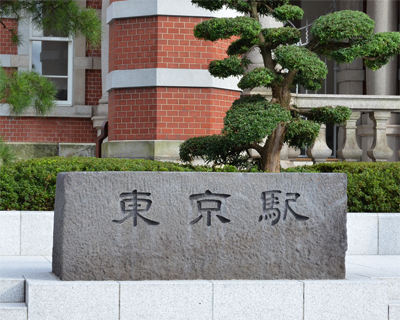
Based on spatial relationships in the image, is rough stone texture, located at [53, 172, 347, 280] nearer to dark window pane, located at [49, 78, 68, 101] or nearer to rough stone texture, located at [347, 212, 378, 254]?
rough stone texture, located at [347, 212, 378, 254]

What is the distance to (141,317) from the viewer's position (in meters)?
4.57

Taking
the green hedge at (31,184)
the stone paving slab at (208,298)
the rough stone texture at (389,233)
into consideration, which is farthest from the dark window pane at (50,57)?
the stone paving slab at (208,298)

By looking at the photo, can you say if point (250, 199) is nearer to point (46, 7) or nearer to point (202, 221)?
point (202, 221)

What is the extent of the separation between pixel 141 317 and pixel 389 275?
2.14 metres

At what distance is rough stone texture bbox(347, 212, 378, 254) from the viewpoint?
21.9ft

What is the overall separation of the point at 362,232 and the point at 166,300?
2912 mm

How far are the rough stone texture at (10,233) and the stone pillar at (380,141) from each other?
516 centimetres

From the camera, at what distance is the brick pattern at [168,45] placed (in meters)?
9.28

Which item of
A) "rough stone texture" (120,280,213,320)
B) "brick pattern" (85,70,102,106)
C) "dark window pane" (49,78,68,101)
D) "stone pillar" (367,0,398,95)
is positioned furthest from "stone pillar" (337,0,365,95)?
"rough stone texture" (120,280,213,320)

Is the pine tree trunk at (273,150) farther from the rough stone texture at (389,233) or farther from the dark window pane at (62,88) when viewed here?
the dark window pane at (62,88)

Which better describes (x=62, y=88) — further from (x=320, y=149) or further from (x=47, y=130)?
(x=320, y=149)

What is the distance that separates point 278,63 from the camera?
7.37 m

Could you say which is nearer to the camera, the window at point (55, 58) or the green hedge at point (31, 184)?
the green hedge at point (31, 184)

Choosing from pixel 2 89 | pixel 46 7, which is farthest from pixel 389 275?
pixel 46 7
